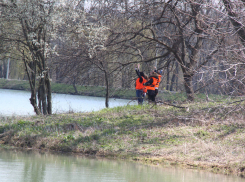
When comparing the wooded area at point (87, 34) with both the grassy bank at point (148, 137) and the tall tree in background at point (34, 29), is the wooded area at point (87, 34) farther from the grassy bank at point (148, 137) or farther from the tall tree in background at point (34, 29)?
the grassy bank at point (148, 137)

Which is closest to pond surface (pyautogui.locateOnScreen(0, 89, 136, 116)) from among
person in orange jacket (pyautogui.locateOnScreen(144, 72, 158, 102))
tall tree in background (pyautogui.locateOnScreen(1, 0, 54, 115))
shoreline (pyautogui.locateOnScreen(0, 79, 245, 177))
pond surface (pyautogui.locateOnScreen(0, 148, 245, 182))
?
tall tree in background (pyautogui.locateOnScreen(1, 0, 54, 115))

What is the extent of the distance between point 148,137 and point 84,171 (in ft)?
11.2

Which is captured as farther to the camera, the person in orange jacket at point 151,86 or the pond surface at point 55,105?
the pond surface at point 55,105

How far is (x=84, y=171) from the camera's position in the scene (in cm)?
891

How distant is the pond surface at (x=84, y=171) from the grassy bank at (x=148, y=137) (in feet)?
2.30

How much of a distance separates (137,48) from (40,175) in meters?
11.0

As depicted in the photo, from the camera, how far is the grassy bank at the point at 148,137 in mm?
10297

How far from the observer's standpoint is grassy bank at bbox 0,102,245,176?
1030 cm

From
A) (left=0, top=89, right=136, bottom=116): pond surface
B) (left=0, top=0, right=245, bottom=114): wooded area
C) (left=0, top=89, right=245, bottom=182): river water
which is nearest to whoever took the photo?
(left=0, top=89, right=245, bottom=182): river water

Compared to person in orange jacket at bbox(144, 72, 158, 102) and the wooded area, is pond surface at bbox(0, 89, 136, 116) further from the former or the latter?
person in orange jacket at bbox(144, 72, 158, 102)

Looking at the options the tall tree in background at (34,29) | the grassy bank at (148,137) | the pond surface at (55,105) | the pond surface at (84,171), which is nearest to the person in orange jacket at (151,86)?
the grassy bank at (148,137)

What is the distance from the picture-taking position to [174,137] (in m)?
11.7

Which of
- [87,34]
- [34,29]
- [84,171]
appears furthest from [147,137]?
[34,29]

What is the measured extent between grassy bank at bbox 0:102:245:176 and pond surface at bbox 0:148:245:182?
0.70m
